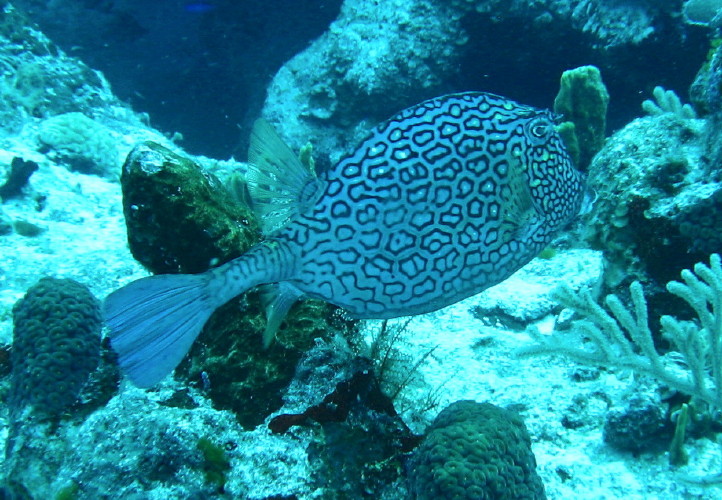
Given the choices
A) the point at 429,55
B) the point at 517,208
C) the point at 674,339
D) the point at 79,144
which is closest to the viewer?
the point at 517,208

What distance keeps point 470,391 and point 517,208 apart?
86.4 inches

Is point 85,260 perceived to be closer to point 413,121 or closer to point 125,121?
point 413,121

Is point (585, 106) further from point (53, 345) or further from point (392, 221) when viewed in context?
point (53, 345)

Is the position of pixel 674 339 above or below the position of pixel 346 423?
above

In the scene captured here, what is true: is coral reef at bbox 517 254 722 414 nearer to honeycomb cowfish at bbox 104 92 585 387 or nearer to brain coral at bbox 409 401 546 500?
brain coral at bbox 409 401 546 500

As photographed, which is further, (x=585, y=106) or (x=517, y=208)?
(x=585, y=106)

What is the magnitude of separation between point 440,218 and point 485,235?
29 centimetres

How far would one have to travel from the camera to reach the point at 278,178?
2754mm

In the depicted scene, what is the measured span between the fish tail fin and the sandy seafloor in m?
1.03

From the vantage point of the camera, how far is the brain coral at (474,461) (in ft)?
8.91

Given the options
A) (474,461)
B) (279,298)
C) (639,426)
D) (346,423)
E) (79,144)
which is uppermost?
(79,144)

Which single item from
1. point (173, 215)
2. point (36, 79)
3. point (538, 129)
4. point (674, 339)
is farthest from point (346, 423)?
point (36, 79)

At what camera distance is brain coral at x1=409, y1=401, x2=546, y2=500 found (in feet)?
8.91

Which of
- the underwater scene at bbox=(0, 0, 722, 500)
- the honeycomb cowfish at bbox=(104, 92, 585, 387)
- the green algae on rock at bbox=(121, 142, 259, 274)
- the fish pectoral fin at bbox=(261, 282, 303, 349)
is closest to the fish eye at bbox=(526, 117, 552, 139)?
the underwater scene at bbox=(0, 0, 722, 500)
